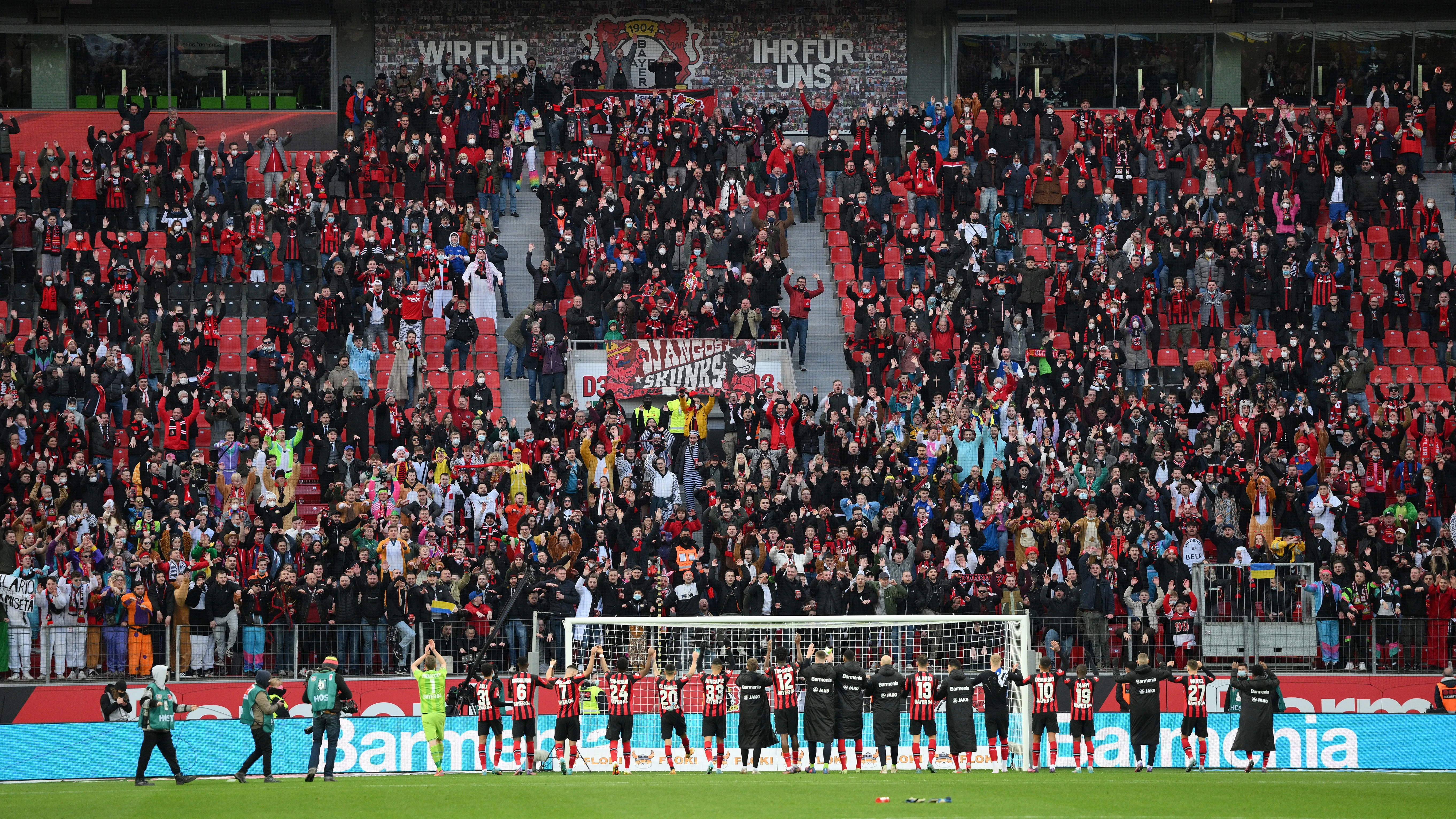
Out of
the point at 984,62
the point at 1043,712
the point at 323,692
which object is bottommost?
the point at 1043,712

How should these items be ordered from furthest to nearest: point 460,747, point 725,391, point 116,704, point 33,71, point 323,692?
point 33,71 < point 725,391 < point 116,704 < point 460,747 < point 323,692

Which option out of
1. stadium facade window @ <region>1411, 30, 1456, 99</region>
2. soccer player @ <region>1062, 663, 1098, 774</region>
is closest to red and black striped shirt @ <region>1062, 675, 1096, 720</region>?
soccer player @ <region>1062, 663, 1098, 774</region>

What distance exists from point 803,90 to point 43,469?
18405mm

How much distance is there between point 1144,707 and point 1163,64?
21308 mm

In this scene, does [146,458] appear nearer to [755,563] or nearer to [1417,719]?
[755,563]

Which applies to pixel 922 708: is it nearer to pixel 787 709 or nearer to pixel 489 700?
pixel 787 709

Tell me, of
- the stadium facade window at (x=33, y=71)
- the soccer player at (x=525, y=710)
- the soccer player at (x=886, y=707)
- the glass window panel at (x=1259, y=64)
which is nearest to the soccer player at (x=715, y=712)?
the soccer player at (x=886, y=707)

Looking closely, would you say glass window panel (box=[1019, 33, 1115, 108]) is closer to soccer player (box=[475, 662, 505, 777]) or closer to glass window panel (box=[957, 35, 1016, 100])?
glass window panel (box=[957, 35, 1016, 100])

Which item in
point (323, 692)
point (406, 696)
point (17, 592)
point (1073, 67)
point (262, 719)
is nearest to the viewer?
point (262, 719)

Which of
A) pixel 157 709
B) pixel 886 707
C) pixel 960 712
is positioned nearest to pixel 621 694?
pixel 886 707

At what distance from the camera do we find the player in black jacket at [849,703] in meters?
19.2

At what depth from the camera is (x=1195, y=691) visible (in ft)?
63.3

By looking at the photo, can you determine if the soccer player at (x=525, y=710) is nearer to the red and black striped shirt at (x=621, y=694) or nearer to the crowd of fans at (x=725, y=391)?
the red and black striped shirt at (x=621, y=694)

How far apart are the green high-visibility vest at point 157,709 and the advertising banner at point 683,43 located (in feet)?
67.8
